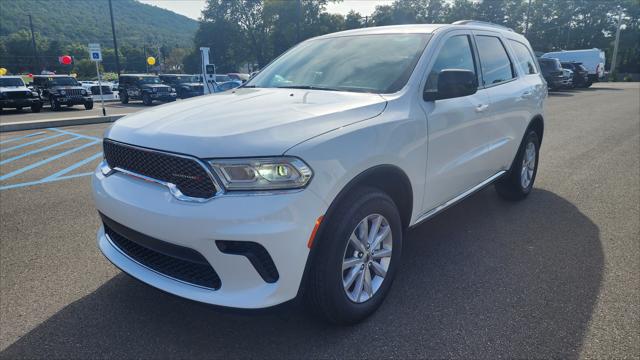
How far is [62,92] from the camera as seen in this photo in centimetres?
1958

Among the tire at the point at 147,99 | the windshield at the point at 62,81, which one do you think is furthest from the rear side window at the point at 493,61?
the tire at the point at 147,99

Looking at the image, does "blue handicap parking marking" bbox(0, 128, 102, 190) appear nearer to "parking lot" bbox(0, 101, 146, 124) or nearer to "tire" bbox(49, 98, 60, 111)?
"parking lot" bbox(0, 101, 146, 124)

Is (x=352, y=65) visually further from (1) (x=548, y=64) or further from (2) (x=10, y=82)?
(1) (x=548, y=64)

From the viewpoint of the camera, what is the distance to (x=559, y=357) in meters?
2.30

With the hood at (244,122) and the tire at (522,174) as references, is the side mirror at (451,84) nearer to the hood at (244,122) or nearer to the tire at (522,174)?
the hood at (244,122)

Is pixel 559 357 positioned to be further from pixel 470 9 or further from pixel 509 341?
pixel 470 9

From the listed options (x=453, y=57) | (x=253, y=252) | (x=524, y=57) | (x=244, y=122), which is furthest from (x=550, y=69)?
(x=253, y=252)

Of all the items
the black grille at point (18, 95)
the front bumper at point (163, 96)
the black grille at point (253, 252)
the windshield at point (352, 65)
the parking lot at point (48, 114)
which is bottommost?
the parking lot at point (48, 114)

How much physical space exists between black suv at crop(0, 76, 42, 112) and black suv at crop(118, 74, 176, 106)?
5063mm

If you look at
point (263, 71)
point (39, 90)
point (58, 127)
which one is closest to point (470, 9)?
point (39, 90)

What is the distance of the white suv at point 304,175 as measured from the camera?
2.03m

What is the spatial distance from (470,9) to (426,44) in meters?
74.5

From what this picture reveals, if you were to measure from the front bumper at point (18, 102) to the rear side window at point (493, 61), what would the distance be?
20.2 meters

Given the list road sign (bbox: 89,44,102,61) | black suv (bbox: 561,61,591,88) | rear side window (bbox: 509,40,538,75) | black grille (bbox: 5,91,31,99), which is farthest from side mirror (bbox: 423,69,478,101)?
black suv (bbox: 561,61,591,88)
